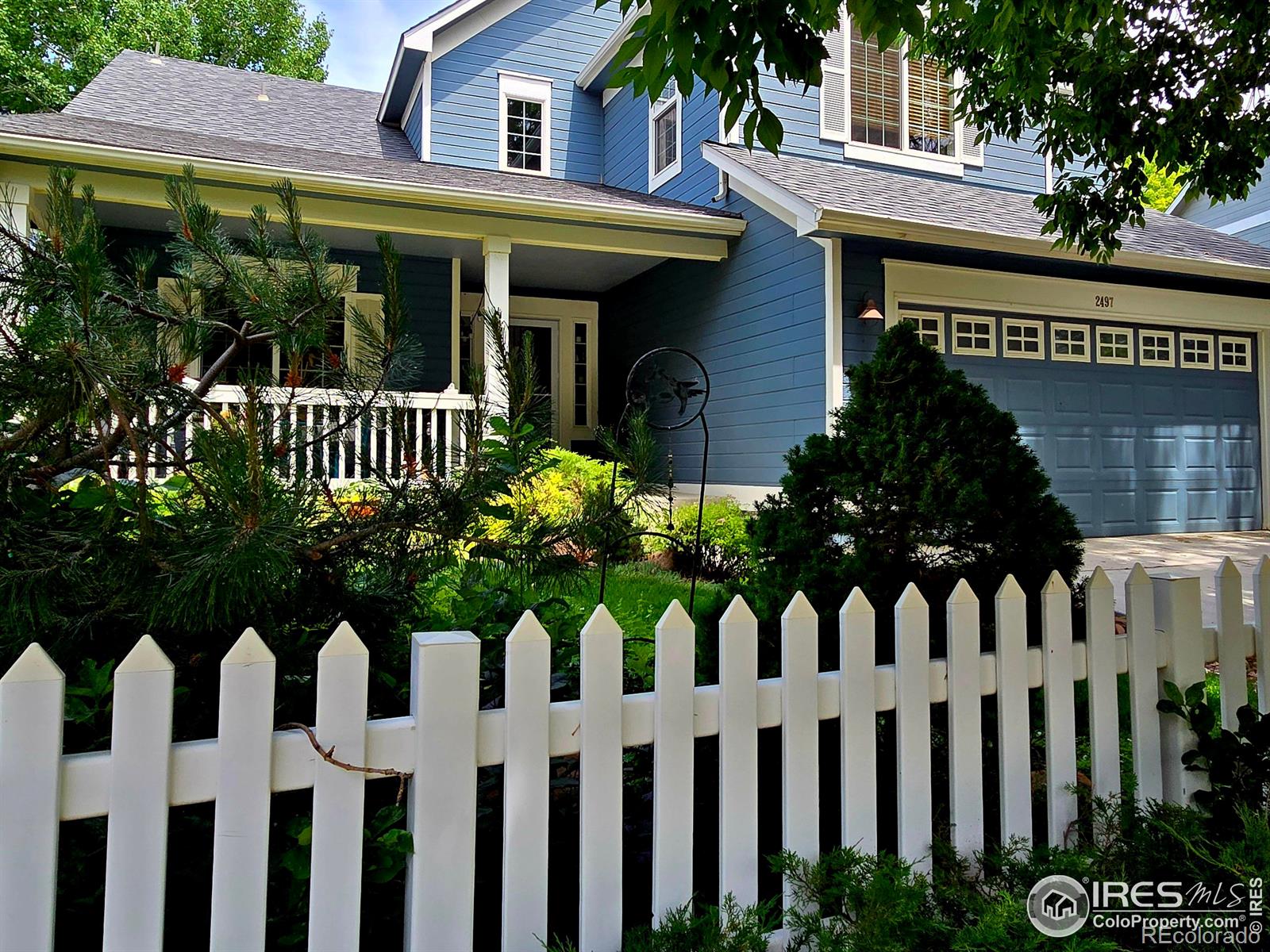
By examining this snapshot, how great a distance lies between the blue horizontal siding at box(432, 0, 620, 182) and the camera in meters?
10.4

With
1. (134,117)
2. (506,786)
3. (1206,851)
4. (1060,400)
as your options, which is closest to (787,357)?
(1060,400)

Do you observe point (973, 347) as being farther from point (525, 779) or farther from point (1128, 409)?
point (525, 779)

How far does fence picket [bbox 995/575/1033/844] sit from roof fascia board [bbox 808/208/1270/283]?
191 inches

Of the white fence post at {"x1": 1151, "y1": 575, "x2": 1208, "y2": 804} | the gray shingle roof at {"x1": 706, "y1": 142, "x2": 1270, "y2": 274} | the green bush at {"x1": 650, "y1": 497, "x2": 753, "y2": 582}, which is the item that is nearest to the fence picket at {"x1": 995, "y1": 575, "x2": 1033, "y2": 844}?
the white fence post at {"x1": 1151, "y1": 575, "x2": 1208, "y2": 804}

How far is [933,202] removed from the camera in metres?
8.41

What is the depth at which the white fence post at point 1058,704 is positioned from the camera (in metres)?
1.98

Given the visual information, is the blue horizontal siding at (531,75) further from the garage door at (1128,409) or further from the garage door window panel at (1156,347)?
the garage door window panel at (1156,347)

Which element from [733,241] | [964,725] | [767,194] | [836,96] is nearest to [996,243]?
[767,194]

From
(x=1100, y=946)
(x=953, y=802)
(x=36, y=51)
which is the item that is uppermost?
(x=36, y=51)

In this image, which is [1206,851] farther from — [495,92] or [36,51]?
[36,51]

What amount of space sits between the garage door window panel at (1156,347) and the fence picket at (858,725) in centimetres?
900

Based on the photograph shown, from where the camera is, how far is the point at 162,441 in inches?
56.6

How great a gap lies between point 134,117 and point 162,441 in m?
10.7

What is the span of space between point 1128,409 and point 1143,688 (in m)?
8.00
